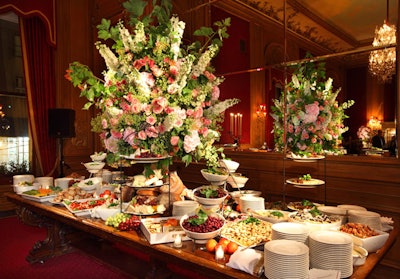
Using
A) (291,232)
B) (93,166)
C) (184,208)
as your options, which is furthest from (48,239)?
(291,232)

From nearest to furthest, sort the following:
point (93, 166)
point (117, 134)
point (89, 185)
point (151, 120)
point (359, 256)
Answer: point (359, 256) < point (151, 120) < point (117, 134) < point (89, 185) < point (93, 166)

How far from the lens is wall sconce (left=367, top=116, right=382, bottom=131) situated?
301 cm

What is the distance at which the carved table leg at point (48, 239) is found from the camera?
3.16m

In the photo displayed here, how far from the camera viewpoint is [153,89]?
1889 millimetres

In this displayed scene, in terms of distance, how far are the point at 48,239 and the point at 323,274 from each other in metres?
3.01

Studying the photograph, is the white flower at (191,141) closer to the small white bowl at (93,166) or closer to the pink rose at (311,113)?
the pink rose at (311,113)

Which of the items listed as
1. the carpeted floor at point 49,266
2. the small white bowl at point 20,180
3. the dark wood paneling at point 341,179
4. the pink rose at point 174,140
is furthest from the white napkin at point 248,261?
the small white bowl at point 20,180

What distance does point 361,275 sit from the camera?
1.37m

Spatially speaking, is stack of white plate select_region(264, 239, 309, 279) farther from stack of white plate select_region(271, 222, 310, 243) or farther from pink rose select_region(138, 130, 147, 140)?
pink rose select_region(138, 130, 147, 140)

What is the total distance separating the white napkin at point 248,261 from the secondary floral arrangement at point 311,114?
138 centimetres

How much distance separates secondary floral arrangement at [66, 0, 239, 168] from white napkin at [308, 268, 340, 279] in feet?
3.14

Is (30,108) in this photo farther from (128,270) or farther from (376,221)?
(376,221)

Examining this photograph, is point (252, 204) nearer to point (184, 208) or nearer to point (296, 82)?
point (184, 208)

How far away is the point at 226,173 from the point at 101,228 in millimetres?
922
